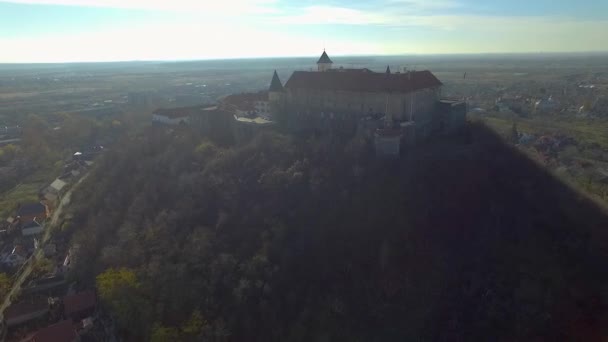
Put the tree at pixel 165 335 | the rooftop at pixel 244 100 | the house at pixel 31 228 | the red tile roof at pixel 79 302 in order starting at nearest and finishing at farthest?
the tree at pixel 165 335
the red tile roof at pixel 79 302
the house at pixel 31 228
the rooftop at pixel 244 100

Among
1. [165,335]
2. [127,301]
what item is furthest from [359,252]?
[127,301]

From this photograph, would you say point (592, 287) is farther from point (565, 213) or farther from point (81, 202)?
point (81, 202)

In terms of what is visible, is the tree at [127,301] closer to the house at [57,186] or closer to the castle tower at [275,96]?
the castle tower at [275,96]

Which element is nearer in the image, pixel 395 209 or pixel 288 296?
pixel 288 296

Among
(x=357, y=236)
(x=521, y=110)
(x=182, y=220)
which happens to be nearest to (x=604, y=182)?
(x=357, y=236)

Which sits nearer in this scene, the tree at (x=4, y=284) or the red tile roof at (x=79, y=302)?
the red tile roof at (x=79, y=302)

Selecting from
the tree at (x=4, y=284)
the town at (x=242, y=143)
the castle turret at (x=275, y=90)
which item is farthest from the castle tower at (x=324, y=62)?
the tree at (x=4, y=284)

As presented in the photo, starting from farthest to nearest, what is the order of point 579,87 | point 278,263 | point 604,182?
point 579,87 → point 604,182 → point 278,263
